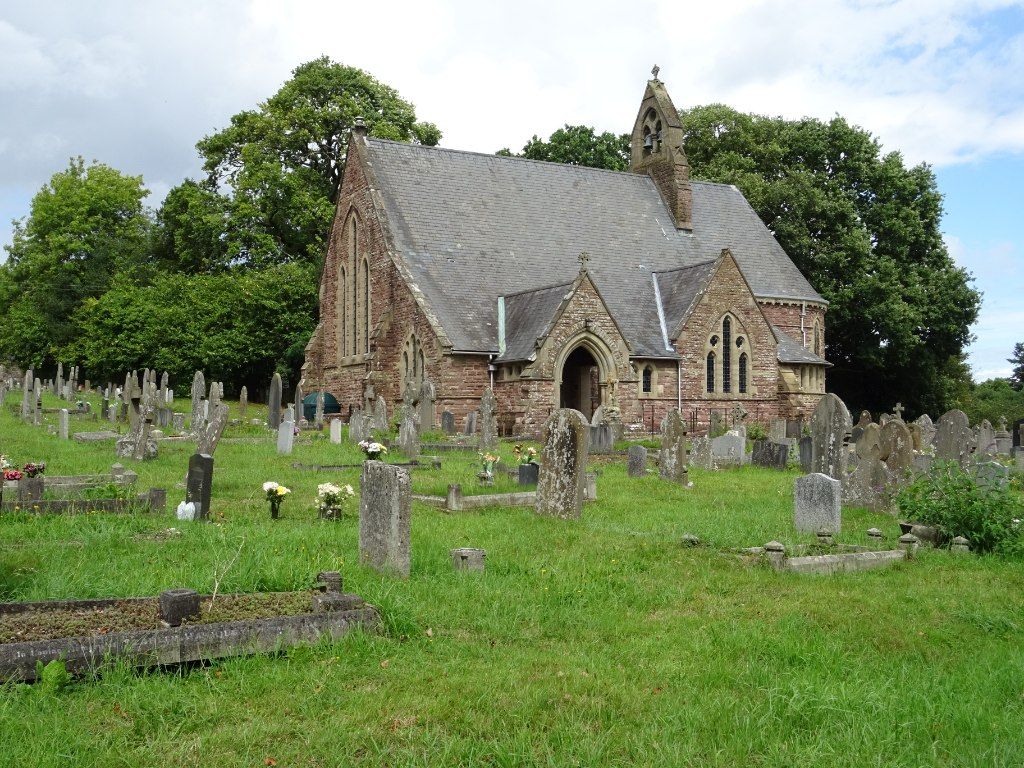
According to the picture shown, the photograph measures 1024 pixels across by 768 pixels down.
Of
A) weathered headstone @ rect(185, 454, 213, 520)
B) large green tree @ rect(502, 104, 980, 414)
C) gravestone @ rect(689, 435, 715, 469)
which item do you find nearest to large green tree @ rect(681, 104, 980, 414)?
large green tree @ rect(502, 104, 980, 414)

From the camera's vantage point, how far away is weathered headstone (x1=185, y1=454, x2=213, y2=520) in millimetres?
10750

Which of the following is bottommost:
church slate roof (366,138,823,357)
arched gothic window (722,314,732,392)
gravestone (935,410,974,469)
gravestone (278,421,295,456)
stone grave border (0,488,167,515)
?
stone grave border (0,488,167,515)

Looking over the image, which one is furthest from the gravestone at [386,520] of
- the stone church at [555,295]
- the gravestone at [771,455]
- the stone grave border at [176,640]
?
the stone church at [555,295]

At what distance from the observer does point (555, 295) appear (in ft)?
89.4

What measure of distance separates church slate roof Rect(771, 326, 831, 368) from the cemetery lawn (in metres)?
23.3

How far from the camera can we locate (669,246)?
34.2 meters

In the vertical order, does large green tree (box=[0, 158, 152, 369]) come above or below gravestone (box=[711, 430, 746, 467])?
above

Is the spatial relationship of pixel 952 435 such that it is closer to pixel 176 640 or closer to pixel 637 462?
pixel 637 462

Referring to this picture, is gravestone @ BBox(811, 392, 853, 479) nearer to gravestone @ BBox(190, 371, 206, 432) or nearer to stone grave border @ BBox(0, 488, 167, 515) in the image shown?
stone grave border @ BBox(0, 488, 167, 515)

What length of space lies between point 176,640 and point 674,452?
39.0 ft

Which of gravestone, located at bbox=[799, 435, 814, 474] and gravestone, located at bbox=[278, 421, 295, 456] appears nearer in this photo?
gravestone, located at bbox=[799, 435, 814, 474]

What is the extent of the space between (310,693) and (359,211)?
28.0 metres

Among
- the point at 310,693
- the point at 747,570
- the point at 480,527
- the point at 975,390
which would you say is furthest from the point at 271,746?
the point at 975,390

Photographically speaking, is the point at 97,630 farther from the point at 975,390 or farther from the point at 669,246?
the point at 975,390
